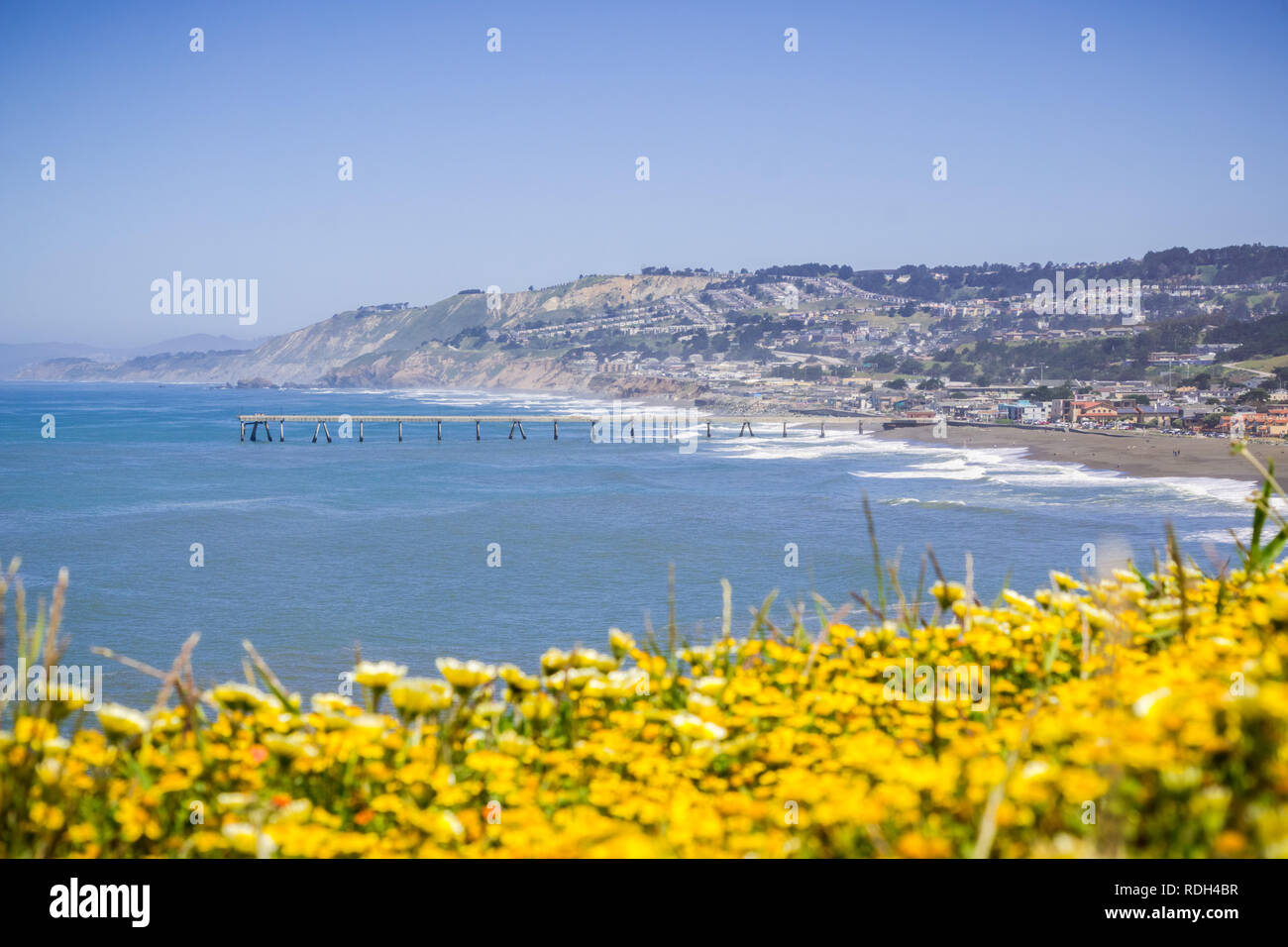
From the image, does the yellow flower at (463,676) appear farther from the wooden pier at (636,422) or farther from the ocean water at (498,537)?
the wooden pier at (636,422)

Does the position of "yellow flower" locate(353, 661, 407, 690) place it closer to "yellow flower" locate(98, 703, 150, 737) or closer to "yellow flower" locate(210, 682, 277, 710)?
"yellow flower" locate(210, 682, 277, 710)

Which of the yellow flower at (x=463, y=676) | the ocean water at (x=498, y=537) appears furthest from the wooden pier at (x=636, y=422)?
the yellow flower at (x=463, y=676)

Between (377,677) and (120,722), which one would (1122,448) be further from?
(120,722)

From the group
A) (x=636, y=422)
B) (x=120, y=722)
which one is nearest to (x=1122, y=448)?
(x=636, y=422)

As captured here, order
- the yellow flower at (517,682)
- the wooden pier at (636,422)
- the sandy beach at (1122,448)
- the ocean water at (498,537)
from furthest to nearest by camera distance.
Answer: the wooden pier at (636,422) < the sandy beach at (1122,448) < the ocean water at (498,537) < the yellow flower at (517,682)

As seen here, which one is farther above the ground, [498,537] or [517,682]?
[517,682]
